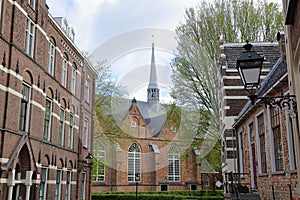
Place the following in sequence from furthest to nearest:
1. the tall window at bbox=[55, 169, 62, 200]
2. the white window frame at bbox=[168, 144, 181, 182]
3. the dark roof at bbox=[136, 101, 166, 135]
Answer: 1. the dark roof at bbox=[136, 101, 166, 135]
2. the white window frame at bbox=[168, 144, 181, 182]
3. the tall window at bbox=[55, 169, 62, 200]

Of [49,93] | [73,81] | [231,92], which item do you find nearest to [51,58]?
[49,93]

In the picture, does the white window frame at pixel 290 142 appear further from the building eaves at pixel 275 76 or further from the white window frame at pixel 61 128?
the white window frame at pixel 61 128

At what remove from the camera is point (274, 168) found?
10.6m

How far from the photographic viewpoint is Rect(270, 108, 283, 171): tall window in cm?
1007

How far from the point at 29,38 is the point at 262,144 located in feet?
32.5

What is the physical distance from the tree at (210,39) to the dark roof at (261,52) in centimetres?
189

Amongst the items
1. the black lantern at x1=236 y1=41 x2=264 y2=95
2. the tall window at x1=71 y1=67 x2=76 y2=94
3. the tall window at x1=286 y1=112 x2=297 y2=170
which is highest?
the tall window at x1=71 y1=67 x2=76 y2=94

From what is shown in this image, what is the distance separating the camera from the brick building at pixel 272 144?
8.91 metres

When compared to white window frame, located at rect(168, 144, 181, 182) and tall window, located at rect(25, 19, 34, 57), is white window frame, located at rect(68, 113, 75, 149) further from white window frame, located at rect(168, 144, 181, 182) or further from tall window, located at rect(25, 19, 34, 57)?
white window frame, located at rect(168, 144, 181, 182)

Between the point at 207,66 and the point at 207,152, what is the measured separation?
782cm

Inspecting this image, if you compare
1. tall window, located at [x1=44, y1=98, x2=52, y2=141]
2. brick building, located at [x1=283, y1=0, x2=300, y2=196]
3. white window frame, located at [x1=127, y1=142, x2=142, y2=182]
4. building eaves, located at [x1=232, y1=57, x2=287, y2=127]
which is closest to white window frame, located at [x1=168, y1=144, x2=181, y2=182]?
white window frame, located at [x1=127, y1=142, x2=142, y2=182]

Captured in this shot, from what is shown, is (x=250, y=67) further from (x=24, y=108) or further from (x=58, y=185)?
(x=58, y=185)

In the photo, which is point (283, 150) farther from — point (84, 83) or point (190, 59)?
point (84, 83)

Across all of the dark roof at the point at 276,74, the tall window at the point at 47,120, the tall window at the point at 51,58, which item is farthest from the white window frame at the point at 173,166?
the dark roof at the point at 276,74
